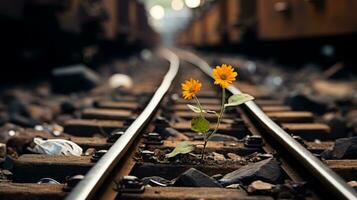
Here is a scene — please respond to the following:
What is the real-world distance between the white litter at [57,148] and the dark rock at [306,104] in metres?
2.66

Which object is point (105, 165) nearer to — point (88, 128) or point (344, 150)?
point (344, 150)

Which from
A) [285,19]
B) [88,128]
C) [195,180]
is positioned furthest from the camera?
[285,19]

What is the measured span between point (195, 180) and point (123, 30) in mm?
11660

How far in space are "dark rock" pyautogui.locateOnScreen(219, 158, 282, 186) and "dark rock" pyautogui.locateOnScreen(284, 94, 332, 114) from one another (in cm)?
268

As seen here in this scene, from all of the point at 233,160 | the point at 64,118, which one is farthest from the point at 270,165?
the point at 64,118

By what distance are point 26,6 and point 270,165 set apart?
5244mm

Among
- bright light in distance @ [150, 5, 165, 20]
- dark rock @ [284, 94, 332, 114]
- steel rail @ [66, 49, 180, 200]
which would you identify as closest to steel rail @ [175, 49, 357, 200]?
steel rail @ [66, 49, 180, 200]

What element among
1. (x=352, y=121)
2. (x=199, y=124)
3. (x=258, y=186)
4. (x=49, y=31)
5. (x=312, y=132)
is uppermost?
(x=49, y=31)

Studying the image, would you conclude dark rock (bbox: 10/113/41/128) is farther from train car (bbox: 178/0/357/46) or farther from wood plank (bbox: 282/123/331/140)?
train car (bbox: 178/0/357/46)

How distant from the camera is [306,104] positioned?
5.01 metres

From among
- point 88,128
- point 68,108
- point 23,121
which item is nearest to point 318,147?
point 88,128

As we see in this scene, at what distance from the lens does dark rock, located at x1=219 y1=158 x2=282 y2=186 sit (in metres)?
2.22

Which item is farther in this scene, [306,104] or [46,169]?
[306,104]

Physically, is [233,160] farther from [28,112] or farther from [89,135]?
[28,112]
